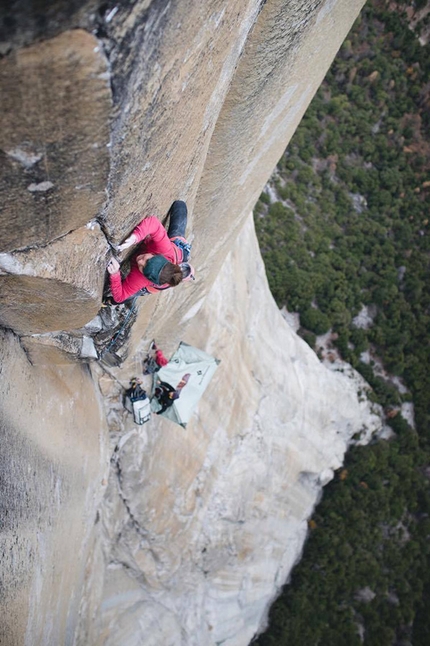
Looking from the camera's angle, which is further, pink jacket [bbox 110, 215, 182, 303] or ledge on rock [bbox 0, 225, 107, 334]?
pink jacket [bbox 110, 215, 182, 303]

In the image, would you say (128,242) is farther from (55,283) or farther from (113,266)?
(55,283)

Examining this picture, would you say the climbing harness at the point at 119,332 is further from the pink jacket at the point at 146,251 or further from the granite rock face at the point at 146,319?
the pink jacket at the point at 146,251

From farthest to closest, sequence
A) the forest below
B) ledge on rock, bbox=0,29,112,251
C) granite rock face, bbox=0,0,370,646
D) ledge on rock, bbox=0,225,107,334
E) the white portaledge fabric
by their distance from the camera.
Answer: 1. the forest below
2. the white portaledge fabric
3. ledge on rock, bbox=0,225,107,334
4. granite rock face, bbox=0,0,370,646
5. ledge on rock, bbox=0,29,112,251

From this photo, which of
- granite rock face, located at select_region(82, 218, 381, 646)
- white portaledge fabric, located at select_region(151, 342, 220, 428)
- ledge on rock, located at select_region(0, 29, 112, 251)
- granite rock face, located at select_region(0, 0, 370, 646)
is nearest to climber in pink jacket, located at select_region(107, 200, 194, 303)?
granite rock face, located at select_region(0, 0, 370, 646)

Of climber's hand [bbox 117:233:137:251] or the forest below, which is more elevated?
climber's hand [bbox 117:233:137:251]

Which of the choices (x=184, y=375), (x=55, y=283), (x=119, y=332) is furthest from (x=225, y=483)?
(x=55, y=283)

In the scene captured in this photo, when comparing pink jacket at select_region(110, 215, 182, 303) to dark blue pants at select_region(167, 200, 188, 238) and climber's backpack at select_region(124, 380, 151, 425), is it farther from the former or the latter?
climber's backpack at select_region(124, 380, 151, 425)
